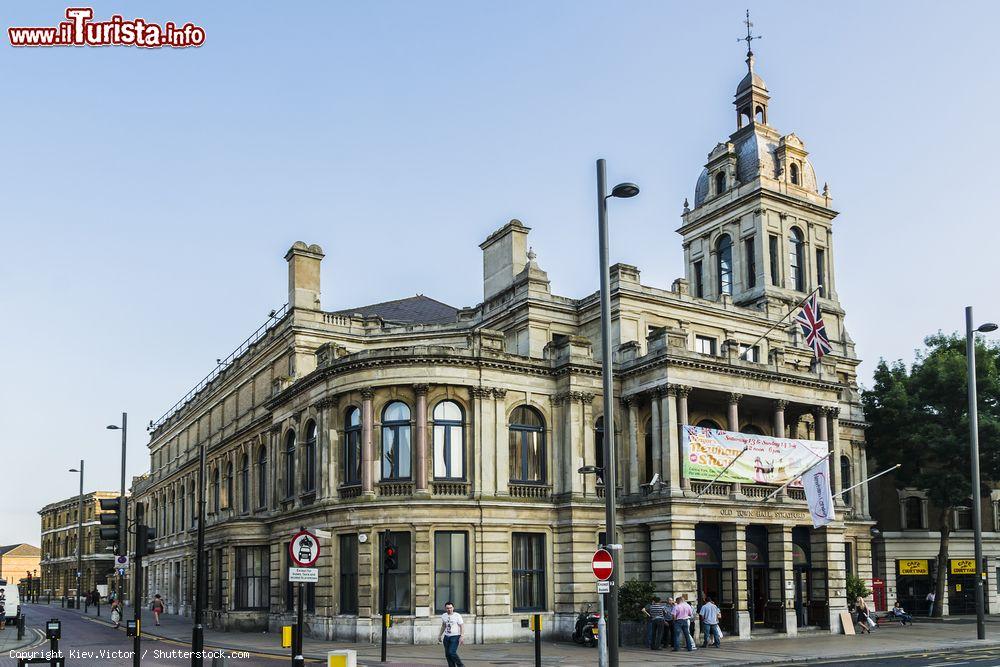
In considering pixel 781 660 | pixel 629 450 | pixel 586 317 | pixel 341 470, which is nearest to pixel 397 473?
pixel 341 470

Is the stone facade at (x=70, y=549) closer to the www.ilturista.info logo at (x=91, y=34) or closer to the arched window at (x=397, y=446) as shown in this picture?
the arched window at (x=397, y=446)

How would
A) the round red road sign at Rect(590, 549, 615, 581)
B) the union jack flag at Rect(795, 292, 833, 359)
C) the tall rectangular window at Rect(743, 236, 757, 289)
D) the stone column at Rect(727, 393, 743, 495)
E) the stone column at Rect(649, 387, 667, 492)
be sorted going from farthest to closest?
the tall rectangular window at Rect(743, 236, 757, 289), the union jack flag at Rect(795, 292, 833, 359), the stone column at Rect(727, 393, 743, 495), the stone column at Rect(649, 387, 667, 492), the round red road sign at Rect(590, 549, 615, 581)

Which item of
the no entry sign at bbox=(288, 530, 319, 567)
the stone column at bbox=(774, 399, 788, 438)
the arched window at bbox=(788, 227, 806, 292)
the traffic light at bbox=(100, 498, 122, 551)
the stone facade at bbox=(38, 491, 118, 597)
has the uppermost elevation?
the arched window at bbox=(788, 227, 806, 292)

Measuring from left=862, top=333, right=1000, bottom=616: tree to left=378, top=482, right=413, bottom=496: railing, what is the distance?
99.6ft

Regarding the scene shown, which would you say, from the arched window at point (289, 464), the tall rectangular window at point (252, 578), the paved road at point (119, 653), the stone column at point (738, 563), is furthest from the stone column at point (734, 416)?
the tall rectangular window at point (252, 578)

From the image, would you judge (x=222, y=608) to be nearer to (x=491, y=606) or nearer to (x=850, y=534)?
(x=491, y=606)

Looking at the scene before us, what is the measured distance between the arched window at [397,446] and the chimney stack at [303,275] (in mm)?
12099

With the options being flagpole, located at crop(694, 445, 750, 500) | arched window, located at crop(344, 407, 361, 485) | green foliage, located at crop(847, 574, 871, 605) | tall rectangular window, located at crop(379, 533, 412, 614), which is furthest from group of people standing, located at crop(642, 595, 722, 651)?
green foliage, located at crop(847, 574, 871, 605)

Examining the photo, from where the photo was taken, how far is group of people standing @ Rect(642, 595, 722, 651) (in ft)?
112

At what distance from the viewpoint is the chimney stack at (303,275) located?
48594mm

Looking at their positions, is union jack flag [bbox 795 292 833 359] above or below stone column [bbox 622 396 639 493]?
above

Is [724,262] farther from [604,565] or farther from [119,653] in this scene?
[604,565]

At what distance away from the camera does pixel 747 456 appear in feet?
132

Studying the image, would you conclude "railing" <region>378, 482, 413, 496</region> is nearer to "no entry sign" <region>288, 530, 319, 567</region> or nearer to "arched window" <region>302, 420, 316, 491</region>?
"arched window" <region>302, 420, 316, 491</region>
